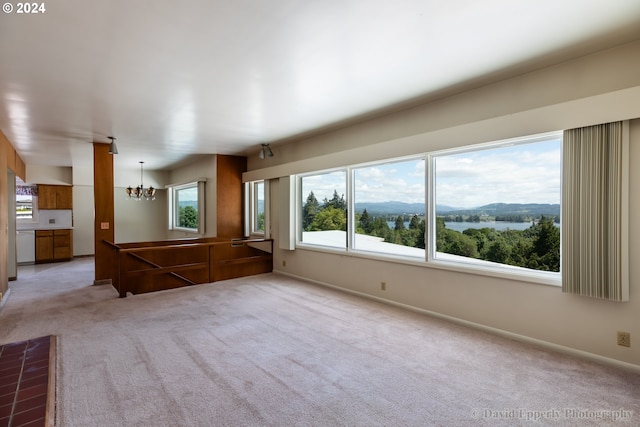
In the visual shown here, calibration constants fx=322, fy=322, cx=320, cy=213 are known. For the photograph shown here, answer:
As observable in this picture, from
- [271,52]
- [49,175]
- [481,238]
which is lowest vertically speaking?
[481,238]

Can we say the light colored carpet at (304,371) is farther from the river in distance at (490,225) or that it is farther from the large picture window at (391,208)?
the river in distance at (490,225)

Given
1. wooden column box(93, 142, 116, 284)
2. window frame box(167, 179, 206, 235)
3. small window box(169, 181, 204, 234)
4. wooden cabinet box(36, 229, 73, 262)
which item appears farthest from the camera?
small window box(169, 181, 204, 234)

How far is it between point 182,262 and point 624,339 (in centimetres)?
641

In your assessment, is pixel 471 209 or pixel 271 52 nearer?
pixel 271 52

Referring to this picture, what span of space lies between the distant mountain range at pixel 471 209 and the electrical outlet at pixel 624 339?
1122mm

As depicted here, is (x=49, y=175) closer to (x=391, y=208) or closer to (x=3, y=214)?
(x=3, y=214)

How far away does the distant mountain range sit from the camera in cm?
325

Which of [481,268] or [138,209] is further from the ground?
[138,209]

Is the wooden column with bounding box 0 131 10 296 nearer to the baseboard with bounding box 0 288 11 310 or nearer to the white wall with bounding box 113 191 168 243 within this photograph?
the baseboard with bounding box 0 288 11 310

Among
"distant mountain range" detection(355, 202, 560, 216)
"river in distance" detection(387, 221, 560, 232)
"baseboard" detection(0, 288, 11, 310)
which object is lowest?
"baseboard" detection(0, 288, 11, 310)

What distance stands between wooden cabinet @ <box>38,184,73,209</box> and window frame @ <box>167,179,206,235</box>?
258cm

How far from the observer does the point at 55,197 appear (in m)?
8.85

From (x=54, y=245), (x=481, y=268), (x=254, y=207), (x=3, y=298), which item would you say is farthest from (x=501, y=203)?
(x=54, y=245)

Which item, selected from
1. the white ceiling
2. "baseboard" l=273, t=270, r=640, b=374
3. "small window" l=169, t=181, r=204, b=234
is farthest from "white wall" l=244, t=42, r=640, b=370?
"small window" l=169, t=181, r=204, b=234
